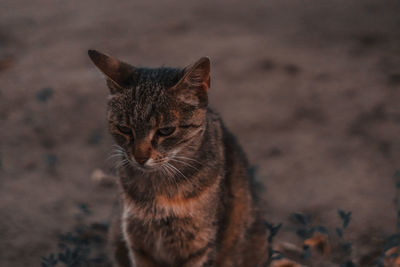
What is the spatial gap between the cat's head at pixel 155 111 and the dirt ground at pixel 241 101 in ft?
4.00

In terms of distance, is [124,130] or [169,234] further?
[169,234]

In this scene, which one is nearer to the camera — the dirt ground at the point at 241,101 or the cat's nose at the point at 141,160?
the cat's nose at the point at 141,160

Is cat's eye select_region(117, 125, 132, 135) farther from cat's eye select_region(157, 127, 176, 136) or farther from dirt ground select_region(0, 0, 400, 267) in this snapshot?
dirt ground select_region(0, 0, 400, 267)

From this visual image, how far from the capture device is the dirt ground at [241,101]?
3744 millimetres

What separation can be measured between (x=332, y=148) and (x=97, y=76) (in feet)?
10.1

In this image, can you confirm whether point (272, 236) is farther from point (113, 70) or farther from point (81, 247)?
point (113, 70)

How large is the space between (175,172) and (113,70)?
74 cm

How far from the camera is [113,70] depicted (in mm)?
2654

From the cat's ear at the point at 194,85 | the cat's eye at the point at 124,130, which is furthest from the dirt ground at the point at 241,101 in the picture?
the cat's ear at the point at 194,85

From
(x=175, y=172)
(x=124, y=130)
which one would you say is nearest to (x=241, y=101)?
(x=175, y=172)

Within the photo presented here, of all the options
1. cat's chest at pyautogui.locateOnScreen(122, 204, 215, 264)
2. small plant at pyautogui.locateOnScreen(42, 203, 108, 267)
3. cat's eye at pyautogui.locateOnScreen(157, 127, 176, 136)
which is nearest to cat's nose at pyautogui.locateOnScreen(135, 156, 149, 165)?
cat's eye at pyautogui.locateOnScreen(157, 127, 176, 136)

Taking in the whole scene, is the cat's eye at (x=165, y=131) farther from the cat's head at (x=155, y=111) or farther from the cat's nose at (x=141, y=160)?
Result: the cat's nose at (x=141, y=160)

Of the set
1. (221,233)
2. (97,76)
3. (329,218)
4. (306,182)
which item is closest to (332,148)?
(306,182)

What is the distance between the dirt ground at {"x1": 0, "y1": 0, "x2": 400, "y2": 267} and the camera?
3.74 m
